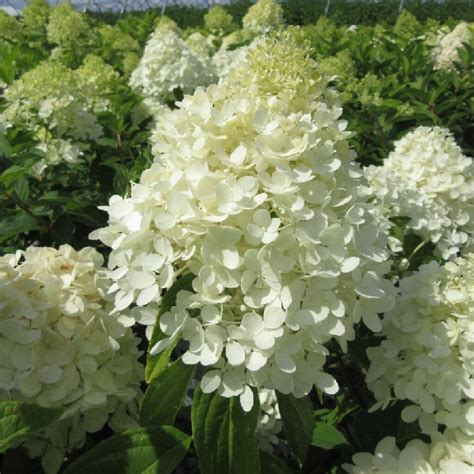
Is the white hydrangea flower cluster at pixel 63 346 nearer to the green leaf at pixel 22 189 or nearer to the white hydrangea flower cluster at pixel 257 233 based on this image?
the white hydrangea flower cluster at pixel 257 233

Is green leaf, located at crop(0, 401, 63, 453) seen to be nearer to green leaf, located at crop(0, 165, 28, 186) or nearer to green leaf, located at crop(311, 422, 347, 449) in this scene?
green leaf, located at crop(311, 422, 347, 449)

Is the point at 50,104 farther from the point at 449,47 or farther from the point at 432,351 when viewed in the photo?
the point at 449,47

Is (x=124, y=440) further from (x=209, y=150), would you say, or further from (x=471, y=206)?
(x=471, y=206)

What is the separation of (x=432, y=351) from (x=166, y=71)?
2608 millimetres

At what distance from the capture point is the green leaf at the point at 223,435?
1165 mm

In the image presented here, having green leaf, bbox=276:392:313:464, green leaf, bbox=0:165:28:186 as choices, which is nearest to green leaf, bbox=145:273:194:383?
green leaf, bbox=276:392:313:464

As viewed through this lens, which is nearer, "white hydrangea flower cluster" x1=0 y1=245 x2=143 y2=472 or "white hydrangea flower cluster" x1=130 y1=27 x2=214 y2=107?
"white hydrangea flower cluster" x1=0 y1=245 x2=143 y2=472

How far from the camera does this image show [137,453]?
1209 mm

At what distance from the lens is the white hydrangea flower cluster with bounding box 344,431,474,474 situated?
3.87ft

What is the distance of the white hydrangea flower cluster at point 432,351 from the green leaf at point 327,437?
0.18 meters

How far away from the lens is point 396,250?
206 cm

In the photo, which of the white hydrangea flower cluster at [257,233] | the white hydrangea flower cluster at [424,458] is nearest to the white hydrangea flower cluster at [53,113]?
the white hydrangea flower cluster at [257,233]

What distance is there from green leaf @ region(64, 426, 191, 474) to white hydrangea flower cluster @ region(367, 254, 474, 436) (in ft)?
1.42

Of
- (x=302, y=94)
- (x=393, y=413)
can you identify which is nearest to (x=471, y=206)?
(x=393, y=413)
